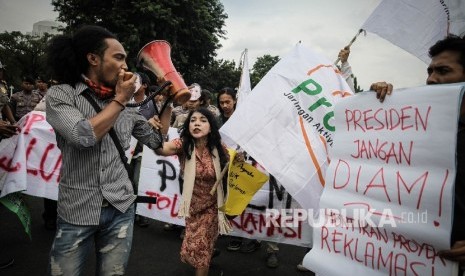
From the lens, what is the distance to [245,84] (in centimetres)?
451

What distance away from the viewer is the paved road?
11.3 ft

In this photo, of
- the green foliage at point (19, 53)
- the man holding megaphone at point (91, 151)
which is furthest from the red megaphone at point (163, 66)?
the green foliage at point (19, 53)

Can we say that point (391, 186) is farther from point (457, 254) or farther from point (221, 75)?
point (221, 75)

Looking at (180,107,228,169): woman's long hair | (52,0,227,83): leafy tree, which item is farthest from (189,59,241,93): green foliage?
(180,107,228,169): woman's long hair

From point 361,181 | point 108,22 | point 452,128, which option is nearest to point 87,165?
point 361,181

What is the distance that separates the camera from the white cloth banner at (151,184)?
10.9ft

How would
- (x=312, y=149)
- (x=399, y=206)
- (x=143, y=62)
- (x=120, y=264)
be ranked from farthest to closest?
(x=312, y=149), (x=143, y=62), (x=120, y=264), (x=399, y=206)

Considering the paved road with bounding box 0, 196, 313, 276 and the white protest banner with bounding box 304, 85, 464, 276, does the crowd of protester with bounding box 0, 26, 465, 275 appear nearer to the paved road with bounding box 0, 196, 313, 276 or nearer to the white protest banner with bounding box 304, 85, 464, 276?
the white protest banner with bounding box 304, 85, 464, 276

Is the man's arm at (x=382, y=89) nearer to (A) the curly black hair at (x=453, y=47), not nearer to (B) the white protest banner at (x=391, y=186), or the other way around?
(B) the white protest banner at (x=391, y=186)

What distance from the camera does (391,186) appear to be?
1.57m

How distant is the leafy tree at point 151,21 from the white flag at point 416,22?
15.4 metres

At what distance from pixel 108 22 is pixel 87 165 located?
18153mm

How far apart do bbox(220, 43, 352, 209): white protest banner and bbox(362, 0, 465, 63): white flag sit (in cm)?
63

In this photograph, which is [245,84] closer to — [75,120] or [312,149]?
[312,149]
